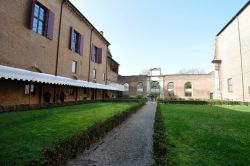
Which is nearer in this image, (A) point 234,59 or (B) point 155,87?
(A) point 234,59

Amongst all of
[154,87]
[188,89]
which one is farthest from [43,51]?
[188,89]

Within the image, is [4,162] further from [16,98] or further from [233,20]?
[233,20]

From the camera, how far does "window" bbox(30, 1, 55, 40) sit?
13.0 m

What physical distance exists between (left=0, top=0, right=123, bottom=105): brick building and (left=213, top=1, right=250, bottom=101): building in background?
19.3 metres

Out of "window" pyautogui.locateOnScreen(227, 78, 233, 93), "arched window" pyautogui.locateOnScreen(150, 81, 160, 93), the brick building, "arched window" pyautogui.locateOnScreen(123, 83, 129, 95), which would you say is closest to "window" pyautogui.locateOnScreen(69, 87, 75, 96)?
the brick building

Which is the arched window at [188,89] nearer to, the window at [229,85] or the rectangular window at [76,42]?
the window at [229,85]

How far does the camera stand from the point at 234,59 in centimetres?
2397

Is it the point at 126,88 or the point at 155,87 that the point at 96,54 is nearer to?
the point at 126,88

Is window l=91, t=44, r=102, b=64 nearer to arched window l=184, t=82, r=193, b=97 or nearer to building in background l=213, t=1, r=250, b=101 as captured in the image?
arched window l=184, t=82, r=193, b=97

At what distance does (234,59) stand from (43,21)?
24.1 meters

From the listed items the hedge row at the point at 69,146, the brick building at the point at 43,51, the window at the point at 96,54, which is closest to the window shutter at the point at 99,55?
the window at the point at 96,54

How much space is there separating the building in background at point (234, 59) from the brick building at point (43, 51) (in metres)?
19.3

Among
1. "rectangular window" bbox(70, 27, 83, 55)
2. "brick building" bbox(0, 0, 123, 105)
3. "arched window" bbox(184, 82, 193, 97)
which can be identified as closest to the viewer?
"brick building" bbox(0, 0, 123, 105)

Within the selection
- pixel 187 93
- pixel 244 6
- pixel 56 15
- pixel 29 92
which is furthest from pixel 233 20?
pixel 29 92
